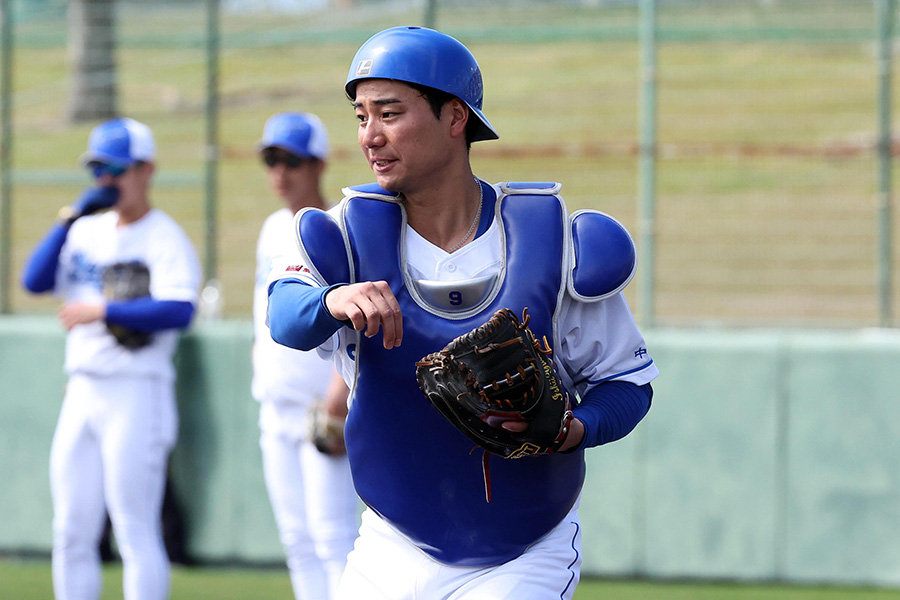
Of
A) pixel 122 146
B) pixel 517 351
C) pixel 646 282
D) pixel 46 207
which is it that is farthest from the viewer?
pixel 46 207

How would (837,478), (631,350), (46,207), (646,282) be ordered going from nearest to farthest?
(631,350) → (837,478) → (646,282) → (46,207)

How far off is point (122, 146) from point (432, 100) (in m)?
3.37

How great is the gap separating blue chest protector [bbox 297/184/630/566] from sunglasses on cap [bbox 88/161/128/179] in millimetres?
3221

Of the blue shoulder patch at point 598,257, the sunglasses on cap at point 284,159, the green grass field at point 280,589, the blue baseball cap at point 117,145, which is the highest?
the blue baseball cap at point 117,145

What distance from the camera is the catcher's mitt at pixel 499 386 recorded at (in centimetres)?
249

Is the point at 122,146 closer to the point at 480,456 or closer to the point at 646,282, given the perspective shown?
the point at 646,282

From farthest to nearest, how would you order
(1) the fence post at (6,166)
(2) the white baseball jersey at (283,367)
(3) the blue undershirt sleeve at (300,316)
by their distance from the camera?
(1) the fence post at (6,166), (2) the white baseball jersey at (283,367), (3) the blue undershirt sleeve at (300,316)

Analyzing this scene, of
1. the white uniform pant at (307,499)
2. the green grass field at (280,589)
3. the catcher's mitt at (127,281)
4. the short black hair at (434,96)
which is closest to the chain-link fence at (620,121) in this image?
the green grass field at (280,589)

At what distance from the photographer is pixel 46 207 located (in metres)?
7.90

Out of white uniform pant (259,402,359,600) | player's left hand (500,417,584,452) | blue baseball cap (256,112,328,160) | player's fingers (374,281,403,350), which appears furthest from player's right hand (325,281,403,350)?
blue baseball cap (256,112,328,160)

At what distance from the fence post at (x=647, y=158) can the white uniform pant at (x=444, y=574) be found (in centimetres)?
432

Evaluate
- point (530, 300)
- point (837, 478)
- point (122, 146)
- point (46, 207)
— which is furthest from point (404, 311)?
point (46, 207)

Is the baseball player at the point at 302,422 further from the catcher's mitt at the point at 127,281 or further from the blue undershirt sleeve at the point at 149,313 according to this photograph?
the catcher's mitt at the point at 127,281

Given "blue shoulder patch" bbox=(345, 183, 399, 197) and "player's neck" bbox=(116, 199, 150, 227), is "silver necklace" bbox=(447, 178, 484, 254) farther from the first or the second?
"player's neck" bbox=(116, 199, 150, 227)
